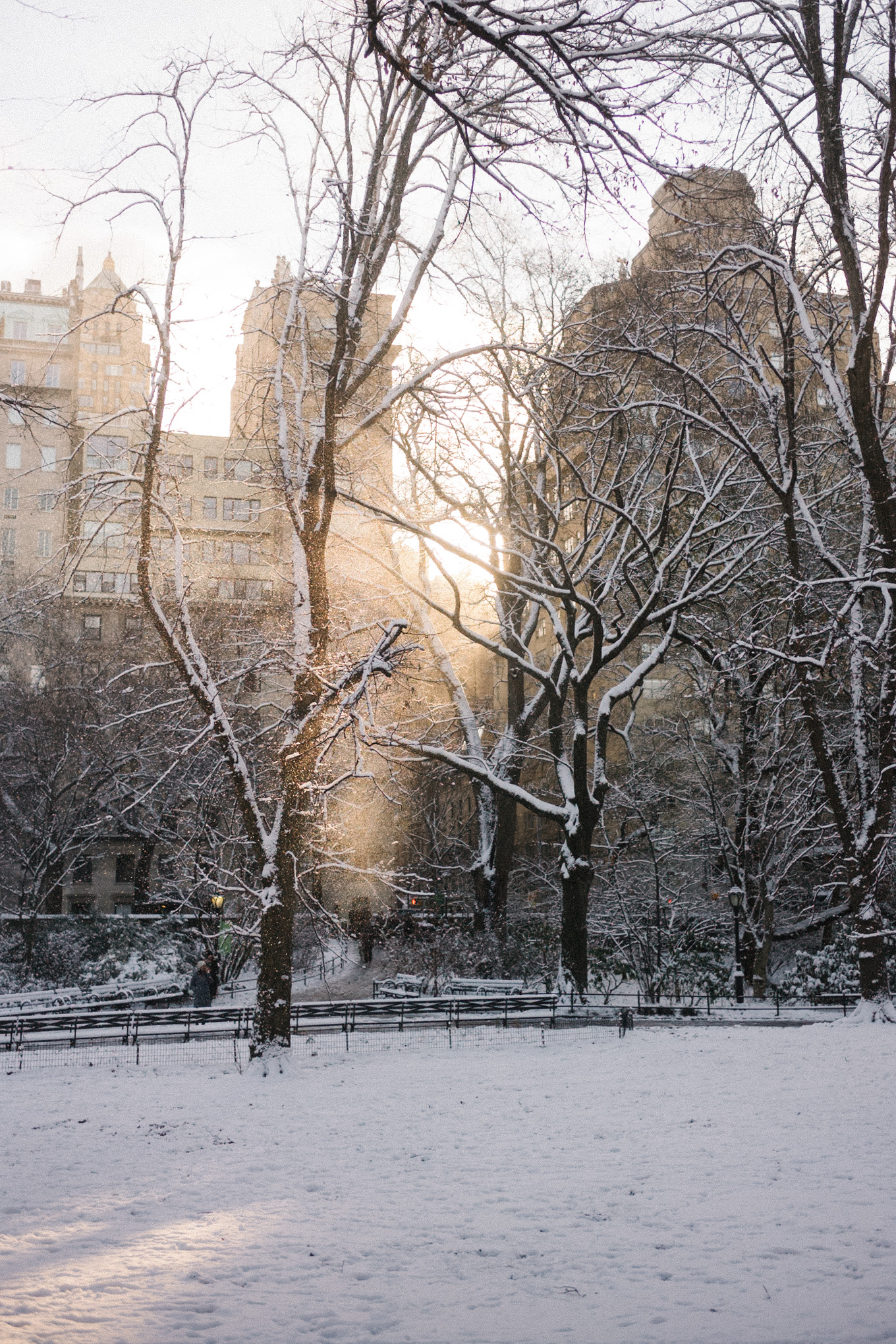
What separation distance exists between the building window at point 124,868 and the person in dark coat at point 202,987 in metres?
34.0

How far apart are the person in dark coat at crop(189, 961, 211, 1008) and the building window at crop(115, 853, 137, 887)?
34.0m

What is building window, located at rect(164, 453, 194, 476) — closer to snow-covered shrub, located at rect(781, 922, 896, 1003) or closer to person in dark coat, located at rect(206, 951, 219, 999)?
person in dark coat, located at rect(206, 951, 219, 999)

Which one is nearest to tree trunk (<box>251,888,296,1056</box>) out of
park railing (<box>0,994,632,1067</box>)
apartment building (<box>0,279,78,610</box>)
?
park railing (<box>0,994,632,1067</box>)

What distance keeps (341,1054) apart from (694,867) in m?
17.6

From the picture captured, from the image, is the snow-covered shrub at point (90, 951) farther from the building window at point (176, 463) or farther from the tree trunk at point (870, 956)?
the tree trunk at point (870, 956)

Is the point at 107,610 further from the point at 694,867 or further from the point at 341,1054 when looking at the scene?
the point at 341,1054

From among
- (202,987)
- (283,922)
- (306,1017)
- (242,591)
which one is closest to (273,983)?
(283,922)

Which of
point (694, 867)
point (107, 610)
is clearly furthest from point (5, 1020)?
point (107, 610)

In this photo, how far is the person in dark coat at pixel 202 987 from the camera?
2359 centimetres

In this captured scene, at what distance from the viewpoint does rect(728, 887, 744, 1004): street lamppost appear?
79.5 feet

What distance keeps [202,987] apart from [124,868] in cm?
3571

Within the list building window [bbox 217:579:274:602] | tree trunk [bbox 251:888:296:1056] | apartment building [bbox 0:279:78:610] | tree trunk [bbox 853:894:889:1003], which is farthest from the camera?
apartment building [bbox 0:279:78:610]

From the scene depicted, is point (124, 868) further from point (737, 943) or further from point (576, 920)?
point (576, 920)

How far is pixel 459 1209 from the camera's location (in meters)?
8.87
